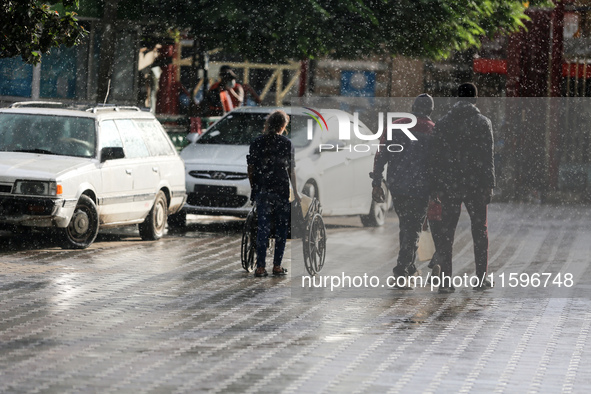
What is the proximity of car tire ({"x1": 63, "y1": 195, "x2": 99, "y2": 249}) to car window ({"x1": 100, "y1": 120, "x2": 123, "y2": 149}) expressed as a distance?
0.93 metres

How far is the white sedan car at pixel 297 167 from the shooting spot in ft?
50.7

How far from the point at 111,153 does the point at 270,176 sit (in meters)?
3.00

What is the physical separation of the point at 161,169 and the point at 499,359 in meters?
8.72

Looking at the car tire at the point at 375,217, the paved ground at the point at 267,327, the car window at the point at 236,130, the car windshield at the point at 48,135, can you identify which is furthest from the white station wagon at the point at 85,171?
the car tire at the point at 375,217

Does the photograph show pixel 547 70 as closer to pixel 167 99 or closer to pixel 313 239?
pixel 167 99

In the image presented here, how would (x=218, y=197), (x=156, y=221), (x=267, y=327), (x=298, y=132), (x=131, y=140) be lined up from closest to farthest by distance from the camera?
(x=267, y=327) → (x=131, y=140) → (x=156, y=221) → (x=218, y=197) → (x=298, y=132)

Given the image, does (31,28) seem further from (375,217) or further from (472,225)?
(472,225)

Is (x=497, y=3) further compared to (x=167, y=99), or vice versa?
(x=167, y=99)

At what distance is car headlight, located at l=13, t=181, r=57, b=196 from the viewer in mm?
13875

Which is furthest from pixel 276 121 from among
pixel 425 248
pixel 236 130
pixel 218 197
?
pixel 236 130

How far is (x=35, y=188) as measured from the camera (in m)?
13.9

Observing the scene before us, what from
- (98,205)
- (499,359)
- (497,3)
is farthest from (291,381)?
(497,3)

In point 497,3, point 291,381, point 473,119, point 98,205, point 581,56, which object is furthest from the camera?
point 581,56

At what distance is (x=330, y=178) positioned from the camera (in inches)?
616
